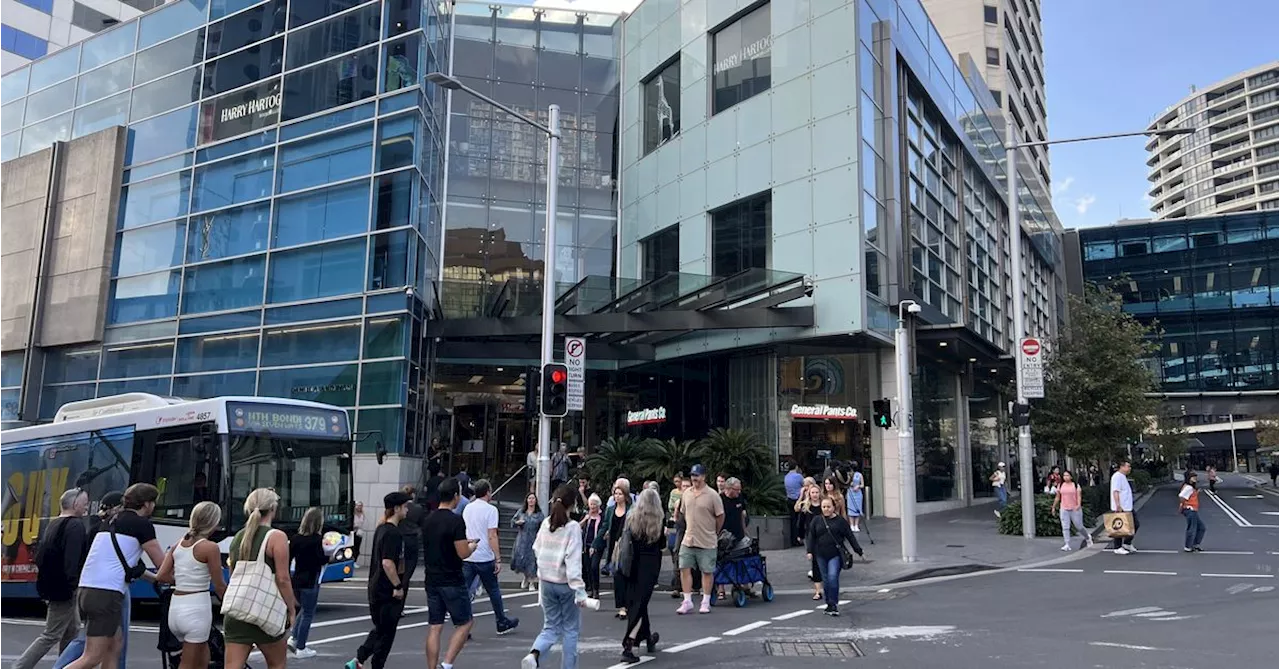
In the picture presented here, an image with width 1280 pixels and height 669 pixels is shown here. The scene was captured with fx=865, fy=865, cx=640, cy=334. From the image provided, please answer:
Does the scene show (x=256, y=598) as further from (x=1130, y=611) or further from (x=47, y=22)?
(x=47, y=22)

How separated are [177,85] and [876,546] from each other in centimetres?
2612

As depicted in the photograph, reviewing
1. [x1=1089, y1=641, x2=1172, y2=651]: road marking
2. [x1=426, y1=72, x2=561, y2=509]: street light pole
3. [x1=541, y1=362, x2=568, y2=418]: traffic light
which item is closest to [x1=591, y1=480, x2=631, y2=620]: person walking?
[x1=426, y1=72, x2=561, y2=509]: street light pole

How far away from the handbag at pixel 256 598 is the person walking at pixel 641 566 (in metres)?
3.46

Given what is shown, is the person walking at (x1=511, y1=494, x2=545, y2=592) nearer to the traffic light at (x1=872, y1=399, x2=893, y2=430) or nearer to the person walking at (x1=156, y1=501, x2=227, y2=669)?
the traffic light at (x1=872, y1=399, x2=893, y2=430)

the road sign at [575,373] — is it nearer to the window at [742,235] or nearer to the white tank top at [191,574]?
the white tank top at [191,574]

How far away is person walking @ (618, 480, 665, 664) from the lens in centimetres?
838

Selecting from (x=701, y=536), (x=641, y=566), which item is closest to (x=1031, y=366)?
(x=701, y=536)

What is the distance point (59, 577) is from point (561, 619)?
4.21 meters

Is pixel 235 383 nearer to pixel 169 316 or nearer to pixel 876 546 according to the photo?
pixel 169 316

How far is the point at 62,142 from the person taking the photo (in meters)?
30.9

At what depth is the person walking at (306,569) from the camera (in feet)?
29.6

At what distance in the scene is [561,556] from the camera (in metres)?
7.12

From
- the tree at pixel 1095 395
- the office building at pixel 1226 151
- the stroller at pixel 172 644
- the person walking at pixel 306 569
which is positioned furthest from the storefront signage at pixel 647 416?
the office building at pixel 1226 151

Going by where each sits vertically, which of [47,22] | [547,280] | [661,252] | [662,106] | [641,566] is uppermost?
[47,22]
